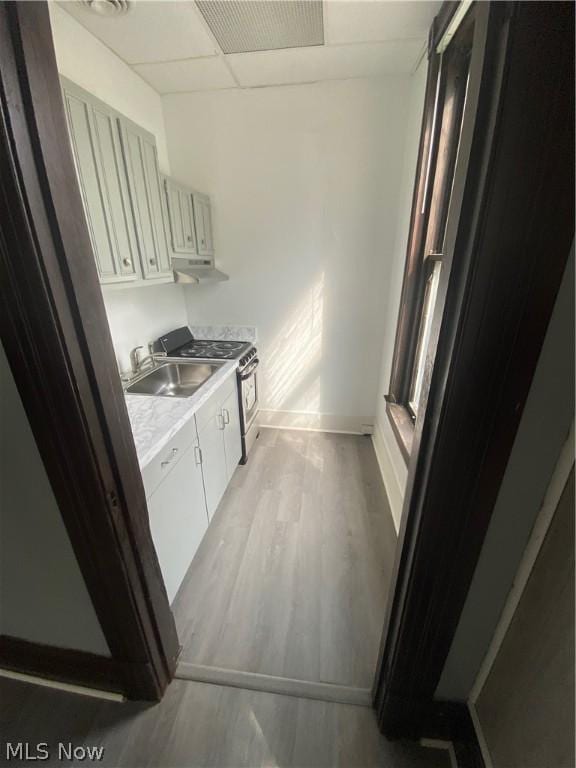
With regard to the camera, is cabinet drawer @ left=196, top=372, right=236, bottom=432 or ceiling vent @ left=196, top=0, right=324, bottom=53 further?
cabinet drawer @ left=196, top=372, right=236, bottom=432

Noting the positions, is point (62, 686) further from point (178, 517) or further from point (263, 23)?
point (263, 23)

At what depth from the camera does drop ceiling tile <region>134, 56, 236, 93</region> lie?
198cm

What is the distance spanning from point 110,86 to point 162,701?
3114mm

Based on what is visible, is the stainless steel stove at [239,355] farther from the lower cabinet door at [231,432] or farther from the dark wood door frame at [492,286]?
the dark wood door frame at [492,286]

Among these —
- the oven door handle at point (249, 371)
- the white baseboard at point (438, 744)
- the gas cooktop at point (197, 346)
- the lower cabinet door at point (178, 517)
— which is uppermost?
the gas cooktop at point (197, 346)

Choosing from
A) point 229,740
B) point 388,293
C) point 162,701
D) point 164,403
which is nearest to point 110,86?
point 164,403

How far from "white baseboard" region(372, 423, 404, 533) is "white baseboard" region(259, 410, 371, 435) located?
0.74ft

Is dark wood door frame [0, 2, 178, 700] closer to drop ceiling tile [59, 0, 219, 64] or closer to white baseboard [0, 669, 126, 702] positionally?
white baseboard [0, 669, 126, 702]

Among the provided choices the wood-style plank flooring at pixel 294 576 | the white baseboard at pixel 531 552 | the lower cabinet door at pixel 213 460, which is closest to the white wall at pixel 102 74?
the lower cabinet door at pixel 213 460

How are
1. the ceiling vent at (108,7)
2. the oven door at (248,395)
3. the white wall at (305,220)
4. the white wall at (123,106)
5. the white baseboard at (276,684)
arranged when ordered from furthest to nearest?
the oven door at (248,395) → the white wall at (305,220) → the white wall at (123,106) → the ceiling vent at (108,7) → the white baseboard at (276,684)

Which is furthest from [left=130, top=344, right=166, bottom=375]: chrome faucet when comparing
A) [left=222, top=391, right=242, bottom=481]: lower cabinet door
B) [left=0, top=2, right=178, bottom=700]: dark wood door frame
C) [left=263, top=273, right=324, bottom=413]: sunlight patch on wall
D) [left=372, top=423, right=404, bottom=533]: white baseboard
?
[left=372, top=423, right=404, bottom=533]: white baseboard

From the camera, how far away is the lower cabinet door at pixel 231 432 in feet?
7.16

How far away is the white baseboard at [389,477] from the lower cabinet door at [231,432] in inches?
45.7

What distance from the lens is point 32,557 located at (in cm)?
101
